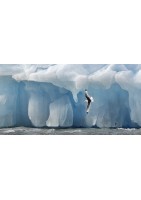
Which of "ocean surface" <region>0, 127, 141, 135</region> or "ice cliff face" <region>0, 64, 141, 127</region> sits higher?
"ice cliff face" <region>0, 64, 141, 127</region>

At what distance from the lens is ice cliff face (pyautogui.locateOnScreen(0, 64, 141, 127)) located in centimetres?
455

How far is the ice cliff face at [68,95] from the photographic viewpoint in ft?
14.9

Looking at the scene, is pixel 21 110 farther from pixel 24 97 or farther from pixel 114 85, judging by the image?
pixel 114 85

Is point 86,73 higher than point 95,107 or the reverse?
higher

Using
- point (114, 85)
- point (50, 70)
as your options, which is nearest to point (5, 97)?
point (50, 70)

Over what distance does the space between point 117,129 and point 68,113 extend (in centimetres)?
63

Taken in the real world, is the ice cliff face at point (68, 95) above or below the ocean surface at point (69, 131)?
above

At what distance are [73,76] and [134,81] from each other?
0.75 meters

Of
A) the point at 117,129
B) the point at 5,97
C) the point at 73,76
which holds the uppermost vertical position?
the point at 73,76

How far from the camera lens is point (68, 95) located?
15.1ft

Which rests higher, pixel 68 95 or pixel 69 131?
pixel 68 95

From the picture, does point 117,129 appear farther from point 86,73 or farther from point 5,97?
point 5,97

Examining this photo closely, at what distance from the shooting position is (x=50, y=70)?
4.59 m

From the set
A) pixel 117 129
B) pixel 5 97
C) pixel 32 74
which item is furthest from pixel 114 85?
pixel 5 97
